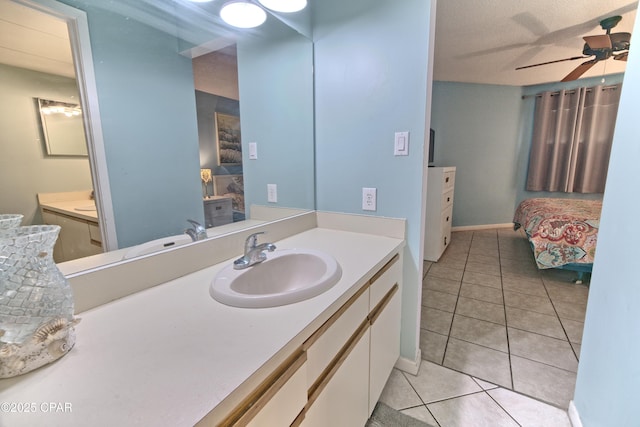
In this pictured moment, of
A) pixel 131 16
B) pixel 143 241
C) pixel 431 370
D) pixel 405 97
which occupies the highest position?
pixel 131 16

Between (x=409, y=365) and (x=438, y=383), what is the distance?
16cm

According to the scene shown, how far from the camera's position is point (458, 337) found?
75.5 inches

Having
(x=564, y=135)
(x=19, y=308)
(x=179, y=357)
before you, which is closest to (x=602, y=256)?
(x=179, y=357)

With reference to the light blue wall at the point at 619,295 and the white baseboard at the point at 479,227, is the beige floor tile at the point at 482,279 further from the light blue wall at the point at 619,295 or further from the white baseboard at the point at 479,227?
the white baseboard at the point at 479,227

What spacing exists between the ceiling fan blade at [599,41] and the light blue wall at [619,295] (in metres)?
2.21

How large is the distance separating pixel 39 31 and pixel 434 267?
3310mm

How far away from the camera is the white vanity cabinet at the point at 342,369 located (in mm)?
605

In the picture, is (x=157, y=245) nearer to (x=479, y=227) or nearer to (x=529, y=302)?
(x=529, y=302)

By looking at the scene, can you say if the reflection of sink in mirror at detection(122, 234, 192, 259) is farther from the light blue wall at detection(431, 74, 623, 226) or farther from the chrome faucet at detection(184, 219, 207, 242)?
the light blue wall at detection(431, 74, 623, 226)

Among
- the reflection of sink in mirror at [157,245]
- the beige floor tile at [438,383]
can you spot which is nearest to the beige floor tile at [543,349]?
the beige floor tile at [438,383]

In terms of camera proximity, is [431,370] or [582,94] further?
[582,94]

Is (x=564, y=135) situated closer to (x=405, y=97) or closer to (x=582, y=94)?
(x=582, y=94)

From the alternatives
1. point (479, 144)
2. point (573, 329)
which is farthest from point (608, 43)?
point (573, 329)

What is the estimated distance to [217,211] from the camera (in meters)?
1.28
